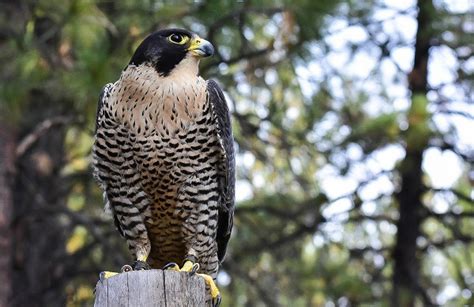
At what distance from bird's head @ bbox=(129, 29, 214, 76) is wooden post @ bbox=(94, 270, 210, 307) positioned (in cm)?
150

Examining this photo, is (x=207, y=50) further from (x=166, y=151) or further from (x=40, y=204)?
(x=40, y=204)

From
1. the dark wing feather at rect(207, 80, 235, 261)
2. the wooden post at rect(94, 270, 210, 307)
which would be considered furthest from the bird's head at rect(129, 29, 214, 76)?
the wooden post at rect(94, 270, 210, 307)

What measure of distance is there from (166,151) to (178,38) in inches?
26.1

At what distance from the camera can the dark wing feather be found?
520cm

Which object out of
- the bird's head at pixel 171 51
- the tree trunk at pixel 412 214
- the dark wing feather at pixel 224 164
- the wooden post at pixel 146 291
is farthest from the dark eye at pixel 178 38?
the tree trunk at pixel 412 214

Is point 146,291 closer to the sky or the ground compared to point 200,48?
closer to the ground

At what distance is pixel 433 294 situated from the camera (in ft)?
36.7

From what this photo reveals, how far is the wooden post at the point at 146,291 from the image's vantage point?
385 cm

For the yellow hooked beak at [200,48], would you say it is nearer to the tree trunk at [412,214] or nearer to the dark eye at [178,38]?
the dark eye at [178,38]

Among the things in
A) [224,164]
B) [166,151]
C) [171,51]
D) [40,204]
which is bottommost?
[40,204]

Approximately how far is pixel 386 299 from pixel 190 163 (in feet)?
13.9

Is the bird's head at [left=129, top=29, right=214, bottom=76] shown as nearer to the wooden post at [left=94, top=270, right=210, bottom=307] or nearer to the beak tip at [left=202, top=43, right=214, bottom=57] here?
the beak tip at [left=202, top=43, right=214, bottom=57]

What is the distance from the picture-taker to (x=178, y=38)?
521 centimetres

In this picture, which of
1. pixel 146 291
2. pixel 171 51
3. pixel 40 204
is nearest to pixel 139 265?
pixel 171 51
